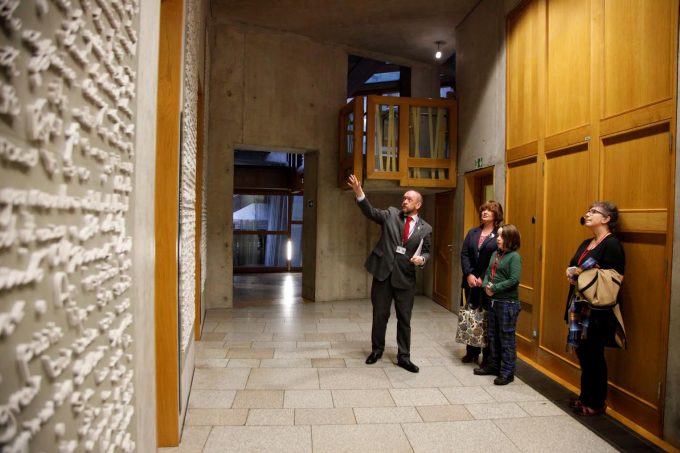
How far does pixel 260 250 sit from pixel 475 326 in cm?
787

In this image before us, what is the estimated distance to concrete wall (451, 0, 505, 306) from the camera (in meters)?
4.88

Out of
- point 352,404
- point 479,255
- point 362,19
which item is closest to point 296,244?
point 362,19

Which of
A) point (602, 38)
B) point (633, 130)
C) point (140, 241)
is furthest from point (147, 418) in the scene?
point (602, 38)

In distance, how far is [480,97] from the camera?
5375mm

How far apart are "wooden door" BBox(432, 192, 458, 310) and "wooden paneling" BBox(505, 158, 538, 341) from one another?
1.84 meters

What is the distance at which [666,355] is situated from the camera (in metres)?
2.56

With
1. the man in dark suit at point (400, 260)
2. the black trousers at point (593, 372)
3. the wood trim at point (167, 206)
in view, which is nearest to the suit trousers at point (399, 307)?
the man in dark suit at point (400, 260)

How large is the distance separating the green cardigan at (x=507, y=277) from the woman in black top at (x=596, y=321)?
1.35 feet

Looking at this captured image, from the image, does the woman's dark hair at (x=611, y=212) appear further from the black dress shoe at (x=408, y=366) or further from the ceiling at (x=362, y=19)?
the ceiling at (x=362, y=19)

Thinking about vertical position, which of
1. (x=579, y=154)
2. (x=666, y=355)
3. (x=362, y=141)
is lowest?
(x=666, y=355)

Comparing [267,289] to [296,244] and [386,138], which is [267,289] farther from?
[386,138]

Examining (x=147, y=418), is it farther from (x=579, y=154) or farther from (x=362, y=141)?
(x=362, y=141)

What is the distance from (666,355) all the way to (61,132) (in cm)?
319

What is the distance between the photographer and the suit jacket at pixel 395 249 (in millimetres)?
3729
